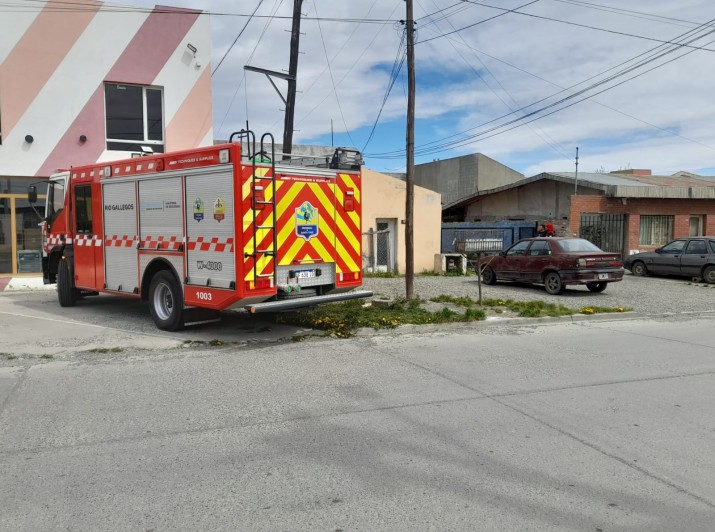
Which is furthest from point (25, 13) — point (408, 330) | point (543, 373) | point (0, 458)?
point (543, 373)

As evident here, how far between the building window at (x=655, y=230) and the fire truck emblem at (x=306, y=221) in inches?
763

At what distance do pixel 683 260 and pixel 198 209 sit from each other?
1600 centimetres

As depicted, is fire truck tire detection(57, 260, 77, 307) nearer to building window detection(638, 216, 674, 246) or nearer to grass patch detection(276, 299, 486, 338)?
grass patch detection(276, 299, 486, 338)

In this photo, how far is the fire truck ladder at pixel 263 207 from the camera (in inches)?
329

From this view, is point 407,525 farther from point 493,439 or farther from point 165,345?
point 165,345

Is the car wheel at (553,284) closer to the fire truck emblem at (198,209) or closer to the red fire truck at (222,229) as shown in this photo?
the red fire truck at (222,229)

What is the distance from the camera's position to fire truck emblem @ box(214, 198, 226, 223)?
8484 millimetres

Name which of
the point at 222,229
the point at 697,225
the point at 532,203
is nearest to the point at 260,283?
the point at 222,229

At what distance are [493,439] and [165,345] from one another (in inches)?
222

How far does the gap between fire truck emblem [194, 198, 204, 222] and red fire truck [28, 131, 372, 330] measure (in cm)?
2

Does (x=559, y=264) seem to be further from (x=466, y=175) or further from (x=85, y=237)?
(x=466, y=175)

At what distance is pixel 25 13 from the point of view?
14.8 meters

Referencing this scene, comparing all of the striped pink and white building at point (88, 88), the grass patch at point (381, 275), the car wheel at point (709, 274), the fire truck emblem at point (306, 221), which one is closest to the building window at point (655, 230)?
the car wheel at point (709, 274)

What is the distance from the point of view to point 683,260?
18578mm
